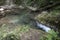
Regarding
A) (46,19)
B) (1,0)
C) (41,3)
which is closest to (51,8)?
(41,3)

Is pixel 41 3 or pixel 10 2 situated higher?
pixel 41 3

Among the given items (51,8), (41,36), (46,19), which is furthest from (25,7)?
(41,36)

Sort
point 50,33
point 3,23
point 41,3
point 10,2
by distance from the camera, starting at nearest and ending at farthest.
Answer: point 50,33
point 3,23
point 41,3
point 10,2

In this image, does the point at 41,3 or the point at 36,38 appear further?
the point at 41,3

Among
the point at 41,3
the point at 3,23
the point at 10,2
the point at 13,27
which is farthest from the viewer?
the point at 10,2

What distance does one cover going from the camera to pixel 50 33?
6816mm

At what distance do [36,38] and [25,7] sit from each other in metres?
3.87

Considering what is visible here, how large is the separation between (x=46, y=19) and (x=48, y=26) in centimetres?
43

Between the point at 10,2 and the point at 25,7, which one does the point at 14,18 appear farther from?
the point at 10,2

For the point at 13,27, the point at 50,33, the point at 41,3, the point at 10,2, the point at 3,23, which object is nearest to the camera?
the point at 50,33

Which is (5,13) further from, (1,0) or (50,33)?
(50,33)

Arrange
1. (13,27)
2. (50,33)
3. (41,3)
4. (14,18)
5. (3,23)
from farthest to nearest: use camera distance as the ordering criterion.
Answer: (41,3)
(14,18)
(3,23)
(13,27)
(50,33)

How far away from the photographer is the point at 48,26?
8344 millimetres

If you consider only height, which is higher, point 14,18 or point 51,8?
point 51,8
